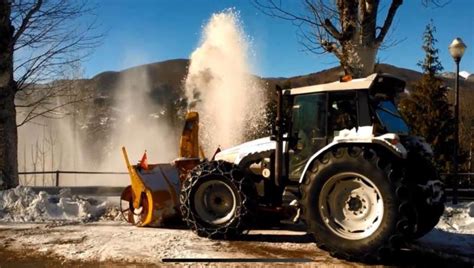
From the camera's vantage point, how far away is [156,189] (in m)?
8.34

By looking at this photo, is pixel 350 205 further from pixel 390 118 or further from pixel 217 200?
pixel 217 200

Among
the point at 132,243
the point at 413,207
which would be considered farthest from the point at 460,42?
the point at 132,243

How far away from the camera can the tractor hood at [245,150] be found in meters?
7.76

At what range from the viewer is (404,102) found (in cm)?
3522

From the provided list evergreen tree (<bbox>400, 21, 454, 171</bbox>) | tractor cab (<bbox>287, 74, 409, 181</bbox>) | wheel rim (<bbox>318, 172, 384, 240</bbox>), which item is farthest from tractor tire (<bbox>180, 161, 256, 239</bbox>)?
evergreen tree (<bbox>400, 21, 454, 171</bbox>)

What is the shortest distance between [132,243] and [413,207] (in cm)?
383

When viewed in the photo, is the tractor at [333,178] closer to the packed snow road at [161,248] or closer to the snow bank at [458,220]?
the packed snow road at [161,248]

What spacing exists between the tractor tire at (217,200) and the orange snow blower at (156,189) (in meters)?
0.67

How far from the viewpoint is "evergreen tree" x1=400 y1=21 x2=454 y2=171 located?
32.2 metres

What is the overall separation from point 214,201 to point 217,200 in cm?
6

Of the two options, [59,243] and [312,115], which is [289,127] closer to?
[312,115]

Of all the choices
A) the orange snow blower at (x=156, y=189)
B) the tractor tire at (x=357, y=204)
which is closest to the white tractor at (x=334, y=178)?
the tractor tire at (x=357, y=204)

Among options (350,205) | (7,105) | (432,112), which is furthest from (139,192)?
(432,112)

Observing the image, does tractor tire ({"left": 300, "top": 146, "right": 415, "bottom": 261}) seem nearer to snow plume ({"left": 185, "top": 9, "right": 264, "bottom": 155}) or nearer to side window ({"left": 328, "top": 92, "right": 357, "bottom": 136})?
side window ({"left": 328, "top": 92, "right": 357, "bottom": 136})
